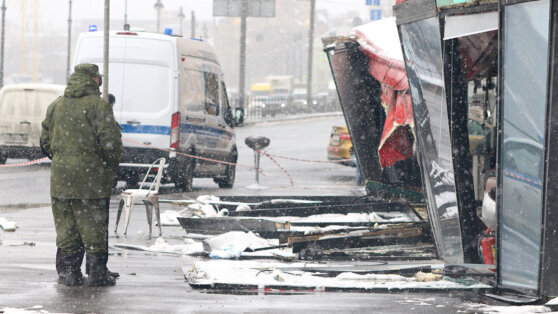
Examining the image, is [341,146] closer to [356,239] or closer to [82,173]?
[356,239]

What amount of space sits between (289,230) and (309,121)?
36.0 meters

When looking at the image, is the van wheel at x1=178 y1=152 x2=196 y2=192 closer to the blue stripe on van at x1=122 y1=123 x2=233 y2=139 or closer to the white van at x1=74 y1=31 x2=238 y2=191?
the white van at x1=74 y1=31 x2=238 y2=191

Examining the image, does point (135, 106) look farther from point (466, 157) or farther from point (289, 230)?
point (466, 157)

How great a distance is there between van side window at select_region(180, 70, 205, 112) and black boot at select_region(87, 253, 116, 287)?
8465 millimetres

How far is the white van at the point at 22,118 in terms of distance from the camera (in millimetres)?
20500

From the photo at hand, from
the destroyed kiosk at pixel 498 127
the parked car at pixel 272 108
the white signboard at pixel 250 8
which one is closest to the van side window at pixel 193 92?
the destroyed kiosk at pixel 498 127

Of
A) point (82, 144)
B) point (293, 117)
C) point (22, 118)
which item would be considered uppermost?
point (82, 144)

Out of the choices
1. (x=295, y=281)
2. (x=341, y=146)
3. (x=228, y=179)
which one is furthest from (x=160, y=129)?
(x=295, y=281)

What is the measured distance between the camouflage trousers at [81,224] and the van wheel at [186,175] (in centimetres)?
854

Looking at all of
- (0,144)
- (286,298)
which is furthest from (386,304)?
(0,144)

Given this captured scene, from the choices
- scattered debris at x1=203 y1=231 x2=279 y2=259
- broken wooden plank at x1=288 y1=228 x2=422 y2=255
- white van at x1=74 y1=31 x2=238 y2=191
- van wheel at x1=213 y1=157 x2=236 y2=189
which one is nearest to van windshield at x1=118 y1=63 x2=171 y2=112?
white van at x1=74 y1=31 x2=238 y2=191

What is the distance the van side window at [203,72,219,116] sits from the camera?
17219 mm

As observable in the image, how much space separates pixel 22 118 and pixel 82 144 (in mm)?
13206

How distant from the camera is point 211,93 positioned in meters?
17.4
